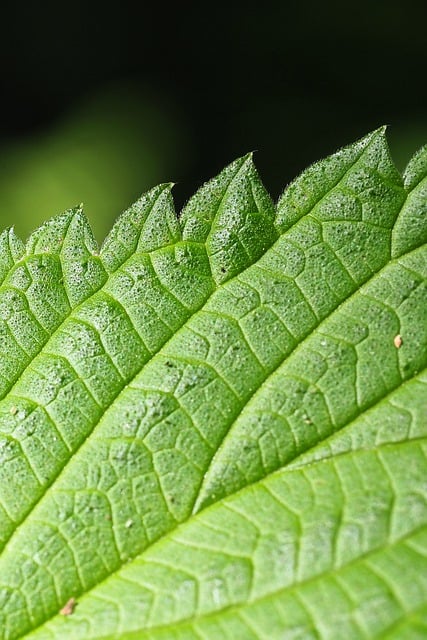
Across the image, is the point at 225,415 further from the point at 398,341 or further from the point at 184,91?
the point at 184,91

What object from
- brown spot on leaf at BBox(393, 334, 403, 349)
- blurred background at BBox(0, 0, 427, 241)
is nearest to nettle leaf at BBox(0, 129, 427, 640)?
brown spot on leaf at BBox(393, 334, 403, 349)

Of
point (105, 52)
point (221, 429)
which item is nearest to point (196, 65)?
point (105, 52)

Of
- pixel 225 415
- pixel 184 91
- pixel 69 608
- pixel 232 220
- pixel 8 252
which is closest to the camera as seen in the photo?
pixel 69 608

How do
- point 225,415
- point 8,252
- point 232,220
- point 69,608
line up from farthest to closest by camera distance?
point 8,252
point 232,220
point 225,415
point 69,608

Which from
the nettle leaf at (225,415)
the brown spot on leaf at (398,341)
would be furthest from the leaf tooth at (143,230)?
the brown spot on leaf at (398,341)

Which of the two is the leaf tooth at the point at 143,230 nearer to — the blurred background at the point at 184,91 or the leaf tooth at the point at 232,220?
the leaf tooth at the point at 232,220

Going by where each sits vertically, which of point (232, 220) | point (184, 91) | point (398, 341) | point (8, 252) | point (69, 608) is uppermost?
point (184, 91)

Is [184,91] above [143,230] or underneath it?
above

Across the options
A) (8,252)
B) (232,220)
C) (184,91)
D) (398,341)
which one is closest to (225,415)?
(398,341)
